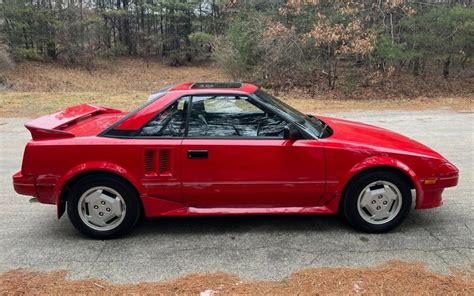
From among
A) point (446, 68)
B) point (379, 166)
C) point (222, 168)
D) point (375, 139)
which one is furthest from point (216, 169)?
point (446, 68)

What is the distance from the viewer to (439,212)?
457cm

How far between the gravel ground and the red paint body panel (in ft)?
0.87

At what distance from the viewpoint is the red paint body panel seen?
390 centimetres

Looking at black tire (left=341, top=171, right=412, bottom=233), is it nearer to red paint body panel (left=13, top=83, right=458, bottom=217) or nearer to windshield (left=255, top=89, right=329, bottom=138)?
red paint body panel (left=13, top=83, right=458, bottom=217)

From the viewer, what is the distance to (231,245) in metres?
3.89

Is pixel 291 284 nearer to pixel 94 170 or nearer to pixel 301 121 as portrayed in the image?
pixel 301 121

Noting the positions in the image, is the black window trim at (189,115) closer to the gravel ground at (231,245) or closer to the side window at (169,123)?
the side window at (169,123)

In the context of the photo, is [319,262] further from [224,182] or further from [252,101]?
[252,101]

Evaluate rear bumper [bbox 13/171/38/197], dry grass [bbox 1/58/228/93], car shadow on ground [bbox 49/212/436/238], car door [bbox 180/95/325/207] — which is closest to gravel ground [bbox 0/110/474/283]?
car shadow on ground [bbox 49/212/436/238]

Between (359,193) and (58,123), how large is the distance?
122 inches

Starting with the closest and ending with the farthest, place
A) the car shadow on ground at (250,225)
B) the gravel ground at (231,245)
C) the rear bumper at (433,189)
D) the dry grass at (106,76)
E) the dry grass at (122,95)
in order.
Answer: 1. the gravel ground at (231,245)
2. the rear bumper at (433,189)
3. the car shadow on ground at (250,225)
4. the dry grass at (122,95)
5. the dry grass at (106,76)

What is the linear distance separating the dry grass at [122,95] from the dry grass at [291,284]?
9.68 m

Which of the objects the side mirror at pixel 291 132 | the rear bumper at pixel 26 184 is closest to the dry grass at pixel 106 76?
the rear bumper at pixel 26 184

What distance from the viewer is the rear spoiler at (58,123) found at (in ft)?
13.2
